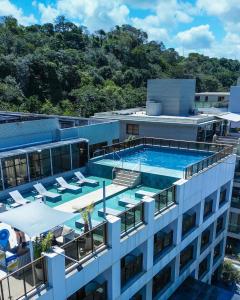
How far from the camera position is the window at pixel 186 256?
16.4m

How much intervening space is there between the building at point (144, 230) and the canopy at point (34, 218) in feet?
2.54

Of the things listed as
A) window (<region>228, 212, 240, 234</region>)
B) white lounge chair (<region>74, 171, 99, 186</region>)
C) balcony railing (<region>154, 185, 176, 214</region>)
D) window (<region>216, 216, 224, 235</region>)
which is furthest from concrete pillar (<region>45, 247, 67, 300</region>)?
window (<region>228, 212, 240, 234</region>)

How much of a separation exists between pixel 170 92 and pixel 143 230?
2321 centimetres

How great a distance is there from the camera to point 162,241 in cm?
1433

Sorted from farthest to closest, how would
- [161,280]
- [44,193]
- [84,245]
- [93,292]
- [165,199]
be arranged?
[44,193] < [161,280] < [165,199] < [93,292] < [84,245]

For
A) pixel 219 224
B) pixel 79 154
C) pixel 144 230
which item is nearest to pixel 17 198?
pixel 79 154

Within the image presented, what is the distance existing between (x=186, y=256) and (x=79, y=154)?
373 inches

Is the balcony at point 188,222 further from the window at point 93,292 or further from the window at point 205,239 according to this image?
the window at point 93,292

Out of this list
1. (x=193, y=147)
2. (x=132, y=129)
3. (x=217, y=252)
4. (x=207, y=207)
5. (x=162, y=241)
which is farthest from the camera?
(x=132, y=129)

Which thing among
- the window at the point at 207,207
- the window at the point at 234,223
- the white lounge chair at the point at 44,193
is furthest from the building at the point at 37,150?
the window at the point at 234,223

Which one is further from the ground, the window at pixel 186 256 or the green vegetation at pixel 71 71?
the green vegetation at pixel 71 71

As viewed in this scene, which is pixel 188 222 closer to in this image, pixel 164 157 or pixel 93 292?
pixel 164 157

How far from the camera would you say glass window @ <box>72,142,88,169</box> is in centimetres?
1955

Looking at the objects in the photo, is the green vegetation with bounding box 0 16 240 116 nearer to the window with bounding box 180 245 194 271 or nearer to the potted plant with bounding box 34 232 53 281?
the window with bounding box 180 245 194 271
